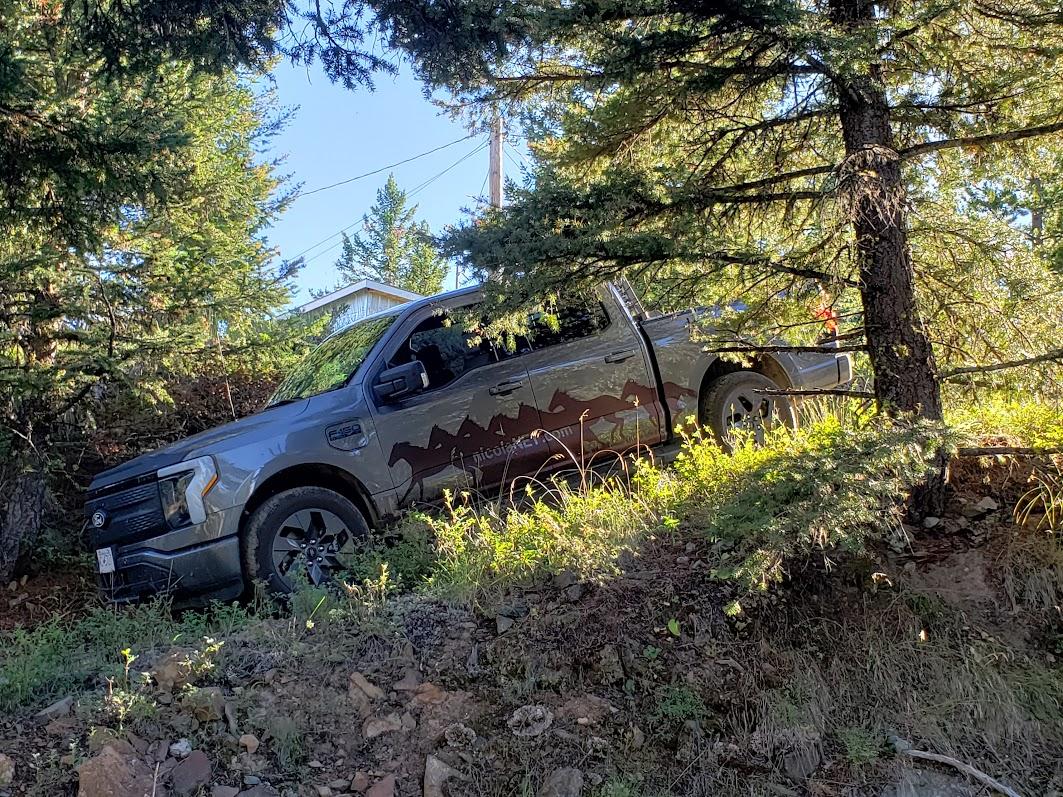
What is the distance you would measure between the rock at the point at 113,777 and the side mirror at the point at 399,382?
2897mm

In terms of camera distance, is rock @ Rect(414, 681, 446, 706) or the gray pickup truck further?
the gray pickup truck

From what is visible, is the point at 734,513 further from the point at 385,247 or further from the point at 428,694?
the point at 385,247

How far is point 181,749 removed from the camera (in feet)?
9.97

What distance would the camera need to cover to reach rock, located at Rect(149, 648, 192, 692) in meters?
3.36

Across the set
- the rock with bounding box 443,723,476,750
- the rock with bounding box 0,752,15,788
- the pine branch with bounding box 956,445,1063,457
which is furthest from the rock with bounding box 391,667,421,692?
the pine branch with bounding box 956,445,1063,457

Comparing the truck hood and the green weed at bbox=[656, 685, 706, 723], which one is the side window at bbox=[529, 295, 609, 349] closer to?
the truck hood

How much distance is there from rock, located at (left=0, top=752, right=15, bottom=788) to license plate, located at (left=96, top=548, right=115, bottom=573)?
7.30 ft

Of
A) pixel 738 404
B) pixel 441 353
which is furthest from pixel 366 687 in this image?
pixel 738 404

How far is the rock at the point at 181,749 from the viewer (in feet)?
9.93

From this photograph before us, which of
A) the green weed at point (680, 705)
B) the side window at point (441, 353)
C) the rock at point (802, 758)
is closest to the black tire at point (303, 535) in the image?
the side window at point (441, 353)

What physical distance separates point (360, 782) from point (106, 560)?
297 cm

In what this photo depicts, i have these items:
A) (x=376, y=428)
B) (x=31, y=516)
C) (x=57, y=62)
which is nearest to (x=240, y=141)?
(x=57, y=62)

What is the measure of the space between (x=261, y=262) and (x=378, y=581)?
31.2 feet

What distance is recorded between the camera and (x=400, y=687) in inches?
135
